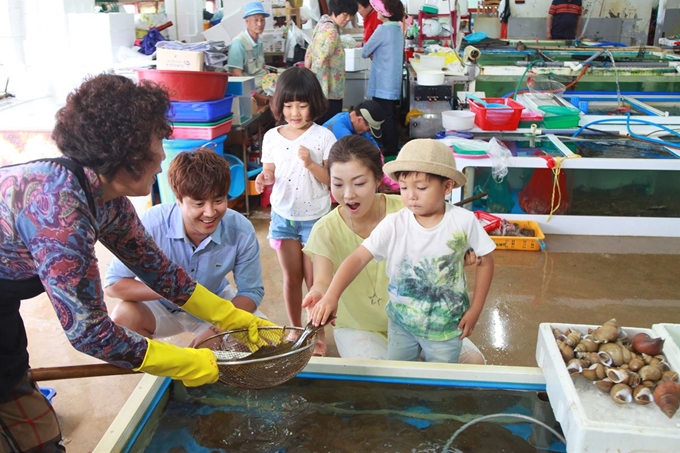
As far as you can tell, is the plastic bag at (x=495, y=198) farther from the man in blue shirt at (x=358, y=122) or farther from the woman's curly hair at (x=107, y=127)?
the woman's curly hair at (x=107, y=127)

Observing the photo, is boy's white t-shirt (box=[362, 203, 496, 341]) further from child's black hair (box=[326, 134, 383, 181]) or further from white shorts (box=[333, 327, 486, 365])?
child's black hair (box=[326, 134, 383, 181])

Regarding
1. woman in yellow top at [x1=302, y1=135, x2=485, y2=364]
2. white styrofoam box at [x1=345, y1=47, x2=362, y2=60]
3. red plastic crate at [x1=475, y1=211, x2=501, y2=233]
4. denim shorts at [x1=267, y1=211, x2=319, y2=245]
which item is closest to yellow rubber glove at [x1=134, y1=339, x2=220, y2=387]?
woman in yellow top at [x1=302, y1=135, x2=485, y2=364]

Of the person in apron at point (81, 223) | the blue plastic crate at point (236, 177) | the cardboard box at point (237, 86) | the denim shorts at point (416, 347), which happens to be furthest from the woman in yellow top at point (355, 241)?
the cardboard box at point (237, 86)

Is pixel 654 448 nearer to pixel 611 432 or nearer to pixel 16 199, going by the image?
pixel 611 432

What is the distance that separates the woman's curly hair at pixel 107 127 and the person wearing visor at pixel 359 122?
231cm

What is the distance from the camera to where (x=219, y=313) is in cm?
194

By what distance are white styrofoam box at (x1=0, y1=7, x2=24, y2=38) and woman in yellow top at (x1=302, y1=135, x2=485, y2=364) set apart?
3.75 meters

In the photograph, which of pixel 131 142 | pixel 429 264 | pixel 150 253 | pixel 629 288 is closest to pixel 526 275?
pixel 629 288

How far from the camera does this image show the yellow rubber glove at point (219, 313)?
1905mm

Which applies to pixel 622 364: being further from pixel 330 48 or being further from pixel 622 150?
pixel 330 48

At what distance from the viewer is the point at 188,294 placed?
1.88m

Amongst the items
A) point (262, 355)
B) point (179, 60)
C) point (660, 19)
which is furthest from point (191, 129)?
point (660, 19)

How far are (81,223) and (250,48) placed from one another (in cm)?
456

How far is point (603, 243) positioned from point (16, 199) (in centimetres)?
395
